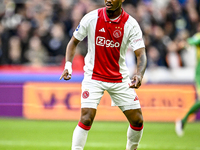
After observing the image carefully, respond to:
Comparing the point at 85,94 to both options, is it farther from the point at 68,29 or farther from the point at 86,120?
the point at 68,29

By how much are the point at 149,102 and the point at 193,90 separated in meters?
1.28

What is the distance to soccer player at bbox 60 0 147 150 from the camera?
5750 millimetres

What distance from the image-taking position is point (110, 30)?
5.75 metres

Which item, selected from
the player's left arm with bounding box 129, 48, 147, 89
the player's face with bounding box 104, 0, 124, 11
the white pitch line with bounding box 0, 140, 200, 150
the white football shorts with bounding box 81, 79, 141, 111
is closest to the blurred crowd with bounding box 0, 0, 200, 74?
the white pitch line with bounding box 0, 140, 200, 150

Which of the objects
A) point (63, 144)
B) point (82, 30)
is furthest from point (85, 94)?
point (63, 144)

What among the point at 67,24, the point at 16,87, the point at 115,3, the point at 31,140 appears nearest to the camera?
the point at 115,3

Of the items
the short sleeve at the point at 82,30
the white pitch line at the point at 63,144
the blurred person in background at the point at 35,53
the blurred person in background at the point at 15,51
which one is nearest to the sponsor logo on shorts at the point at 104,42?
the short sleeve at the point at 82,30

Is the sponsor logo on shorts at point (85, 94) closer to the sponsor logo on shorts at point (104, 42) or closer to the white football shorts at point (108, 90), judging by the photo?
the white football shorts at point (108, 90)

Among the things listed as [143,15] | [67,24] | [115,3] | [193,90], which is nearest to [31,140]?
[115,3]

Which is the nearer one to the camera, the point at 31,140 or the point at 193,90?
the point at 31,140

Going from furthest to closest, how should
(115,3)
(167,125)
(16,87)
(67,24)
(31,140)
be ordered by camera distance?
(67,24)
(16,87)
(167,125)
(31,140)
(115,3)

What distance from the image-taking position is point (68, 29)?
14109 millimetres

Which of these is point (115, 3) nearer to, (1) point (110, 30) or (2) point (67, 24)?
(1) point (110, 30)

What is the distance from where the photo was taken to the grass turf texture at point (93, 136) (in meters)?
8.00
